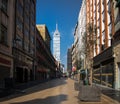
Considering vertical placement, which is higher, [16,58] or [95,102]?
[16,58]

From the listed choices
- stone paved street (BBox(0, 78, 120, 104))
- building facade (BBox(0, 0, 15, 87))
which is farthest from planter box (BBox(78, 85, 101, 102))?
building facade (BBox(0, 0, 15, 87))

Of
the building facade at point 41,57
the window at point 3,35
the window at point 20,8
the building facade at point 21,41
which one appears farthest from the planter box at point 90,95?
the building facade at point 41,57

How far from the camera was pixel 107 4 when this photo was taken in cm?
4597

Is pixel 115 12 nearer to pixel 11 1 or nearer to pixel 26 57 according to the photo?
pixel 11 1

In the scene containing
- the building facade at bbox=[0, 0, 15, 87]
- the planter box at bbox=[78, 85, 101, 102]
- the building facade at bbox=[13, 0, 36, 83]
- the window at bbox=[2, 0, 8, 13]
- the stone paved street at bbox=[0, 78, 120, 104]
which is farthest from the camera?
the building facade at bbox=[13, 0, 36, 83]

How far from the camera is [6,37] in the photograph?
47.4 meters

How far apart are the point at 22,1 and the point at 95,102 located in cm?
4615

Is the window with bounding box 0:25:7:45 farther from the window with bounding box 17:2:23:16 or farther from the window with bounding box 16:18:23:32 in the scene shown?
the window with bounding box 17:2:23:16

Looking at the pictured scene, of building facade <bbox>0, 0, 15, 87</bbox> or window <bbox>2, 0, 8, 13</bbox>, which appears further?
window <bbox>2, 0, 8, 13</bbox>

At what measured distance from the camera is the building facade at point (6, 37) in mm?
43375

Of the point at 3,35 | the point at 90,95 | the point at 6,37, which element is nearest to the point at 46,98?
the point at 90,95

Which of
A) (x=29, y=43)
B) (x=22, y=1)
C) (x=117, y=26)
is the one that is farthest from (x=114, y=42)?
(x=29, y=43)

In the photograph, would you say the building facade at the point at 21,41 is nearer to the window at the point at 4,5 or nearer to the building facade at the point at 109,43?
the window at the point at 4,5

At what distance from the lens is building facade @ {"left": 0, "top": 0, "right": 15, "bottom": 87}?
43.4 m
